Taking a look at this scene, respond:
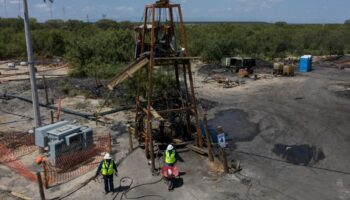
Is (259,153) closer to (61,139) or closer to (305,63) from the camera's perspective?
(61,139)

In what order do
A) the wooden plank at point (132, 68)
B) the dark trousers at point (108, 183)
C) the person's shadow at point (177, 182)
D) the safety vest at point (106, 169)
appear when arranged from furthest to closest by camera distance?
1. the wooden plank at point (132, 68)
2. the person's shadow at point (177, 182)
3. the dark trousers at point (108, 183)
4. the safety vest at point (106, 169)

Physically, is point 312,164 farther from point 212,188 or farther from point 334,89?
point 334,89

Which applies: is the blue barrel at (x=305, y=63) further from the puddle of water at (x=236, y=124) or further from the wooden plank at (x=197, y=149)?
the wooden plank at (x=197, y=149)

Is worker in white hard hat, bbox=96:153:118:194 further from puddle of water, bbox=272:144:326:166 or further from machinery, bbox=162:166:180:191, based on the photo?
puddle of water, bbox=272:144:326:166

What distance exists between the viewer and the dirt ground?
45.1ft

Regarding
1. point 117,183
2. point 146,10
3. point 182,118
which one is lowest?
point 117,183

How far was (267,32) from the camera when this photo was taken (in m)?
72.2

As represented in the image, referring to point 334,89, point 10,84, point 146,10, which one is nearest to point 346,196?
point 146,10

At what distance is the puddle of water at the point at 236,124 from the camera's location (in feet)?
67.1

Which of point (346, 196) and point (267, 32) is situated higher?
point (267, 32)

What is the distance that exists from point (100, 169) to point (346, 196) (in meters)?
9.49

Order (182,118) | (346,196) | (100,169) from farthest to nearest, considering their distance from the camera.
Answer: (182,118) → (100,169) → (346,196)

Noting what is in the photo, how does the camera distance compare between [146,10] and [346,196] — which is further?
[146,10]

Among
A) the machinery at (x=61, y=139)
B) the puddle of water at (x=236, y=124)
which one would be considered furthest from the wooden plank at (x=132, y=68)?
the puddle of water at (x=236, y=124)
